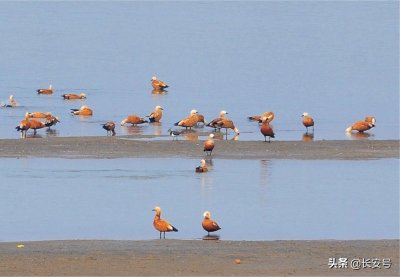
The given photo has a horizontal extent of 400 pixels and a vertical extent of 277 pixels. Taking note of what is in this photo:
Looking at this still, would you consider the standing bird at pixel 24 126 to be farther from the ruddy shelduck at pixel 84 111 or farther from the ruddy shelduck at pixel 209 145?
the ruddy shelduck at pixel 209 145

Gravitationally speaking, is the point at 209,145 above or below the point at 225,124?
below

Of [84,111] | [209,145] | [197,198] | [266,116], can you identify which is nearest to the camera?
[197,198]

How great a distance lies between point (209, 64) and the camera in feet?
152

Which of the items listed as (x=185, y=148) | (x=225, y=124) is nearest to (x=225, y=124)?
(x=225, y=124)

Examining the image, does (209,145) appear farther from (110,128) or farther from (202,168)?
(110,128)

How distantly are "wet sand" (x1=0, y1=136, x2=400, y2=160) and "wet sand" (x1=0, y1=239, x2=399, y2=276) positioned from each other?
8133mm

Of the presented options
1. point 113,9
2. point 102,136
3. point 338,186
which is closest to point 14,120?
point 102,136

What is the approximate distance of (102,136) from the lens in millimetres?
27016

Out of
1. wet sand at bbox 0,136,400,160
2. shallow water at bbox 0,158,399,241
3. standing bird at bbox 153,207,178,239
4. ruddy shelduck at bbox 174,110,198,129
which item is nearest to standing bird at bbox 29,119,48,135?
wet sand at bbox 0,136,400,160

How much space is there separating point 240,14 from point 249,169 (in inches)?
1976

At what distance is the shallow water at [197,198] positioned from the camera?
17.9 m

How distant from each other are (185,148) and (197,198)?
5.20 m

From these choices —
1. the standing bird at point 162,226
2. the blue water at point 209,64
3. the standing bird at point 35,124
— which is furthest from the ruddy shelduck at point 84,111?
the standing bird at point 162,226

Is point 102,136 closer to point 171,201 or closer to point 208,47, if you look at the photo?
point 171,201
